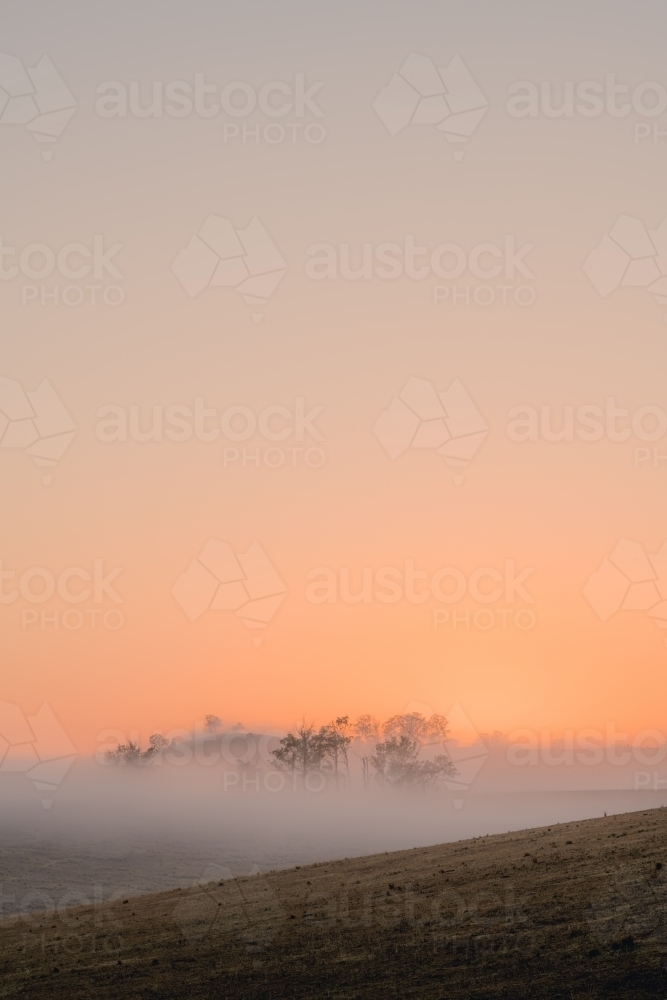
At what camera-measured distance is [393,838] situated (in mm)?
168875

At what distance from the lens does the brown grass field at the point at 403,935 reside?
27516 mm

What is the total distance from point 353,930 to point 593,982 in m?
12.6

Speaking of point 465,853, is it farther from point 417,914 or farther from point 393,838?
point 393,838

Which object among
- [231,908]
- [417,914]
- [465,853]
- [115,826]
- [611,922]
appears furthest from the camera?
[115,826]

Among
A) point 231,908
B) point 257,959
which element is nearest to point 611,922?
point 257,959

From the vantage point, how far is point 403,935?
33625 millimetres

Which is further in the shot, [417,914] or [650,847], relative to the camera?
[650,847]

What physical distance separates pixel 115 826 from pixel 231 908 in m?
129

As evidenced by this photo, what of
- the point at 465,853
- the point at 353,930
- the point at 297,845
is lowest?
the point at 353,930

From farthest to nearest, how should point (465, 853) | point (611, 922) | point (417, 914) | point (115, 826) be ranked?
point (115, 826) → point (465, 853) → point (417, 914) → point (611, 922)

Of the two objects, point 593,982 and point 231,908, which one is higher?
point 231,908

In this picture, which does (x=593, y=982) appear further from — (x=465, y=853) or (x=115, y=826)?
(x=115, y=826)

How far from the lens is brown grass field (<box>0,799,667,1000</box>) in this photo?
2752cm

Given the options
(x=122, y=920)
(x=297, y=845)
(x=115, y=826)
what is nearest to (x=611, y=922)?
(x=122, y=920)
